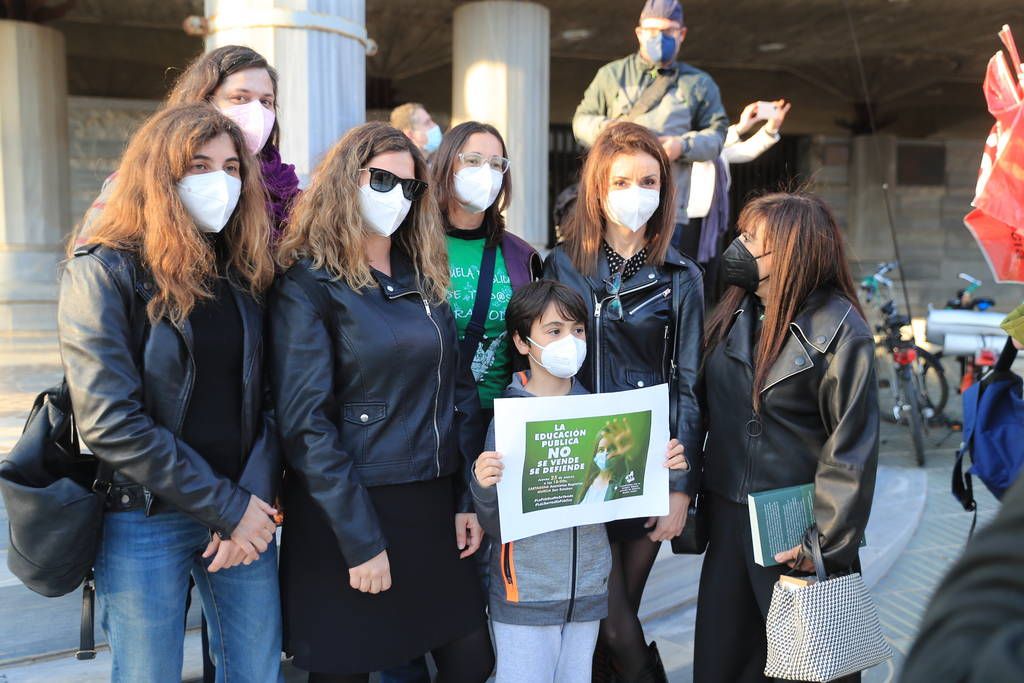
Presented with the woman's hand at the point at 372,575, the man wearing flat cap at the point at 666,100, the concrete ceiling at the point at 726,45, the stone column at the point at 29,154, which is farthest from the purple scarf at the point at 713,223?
the stone column at the point at 29,154

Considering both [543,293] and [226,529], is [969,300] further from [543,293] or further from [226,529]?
[226,529]

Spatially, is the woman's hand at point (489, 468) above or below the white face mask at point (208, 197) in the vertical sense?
below

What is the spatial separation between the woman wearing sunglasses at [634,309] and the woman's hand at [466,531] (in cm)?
50

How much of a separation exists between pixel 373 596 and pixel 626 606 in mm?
914

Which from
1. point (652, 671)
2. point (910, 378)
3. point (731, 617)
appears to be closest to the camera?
point (731, 617)

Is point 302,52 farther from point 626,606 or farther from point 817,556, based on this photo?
point 817,556

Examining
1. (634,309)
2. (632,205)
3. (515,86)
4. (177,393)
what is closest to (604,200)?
(632,205)

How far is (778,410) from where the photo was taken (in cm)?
265

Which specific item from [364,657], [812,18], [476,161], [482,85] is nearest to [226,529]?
[364,657]

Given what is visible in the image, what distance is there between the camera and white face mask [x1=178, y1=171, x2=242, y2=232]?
2281mm

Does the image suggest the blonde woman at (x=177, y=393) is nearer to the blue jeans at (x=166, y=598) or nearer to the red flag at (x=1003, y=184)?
the blue jeans at (x=166, y=598)

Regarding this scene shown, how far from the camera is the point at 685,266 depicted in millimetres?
2994

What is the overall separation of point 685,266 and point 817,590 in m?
1.09

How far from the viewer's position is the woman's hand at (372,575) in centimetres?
238
